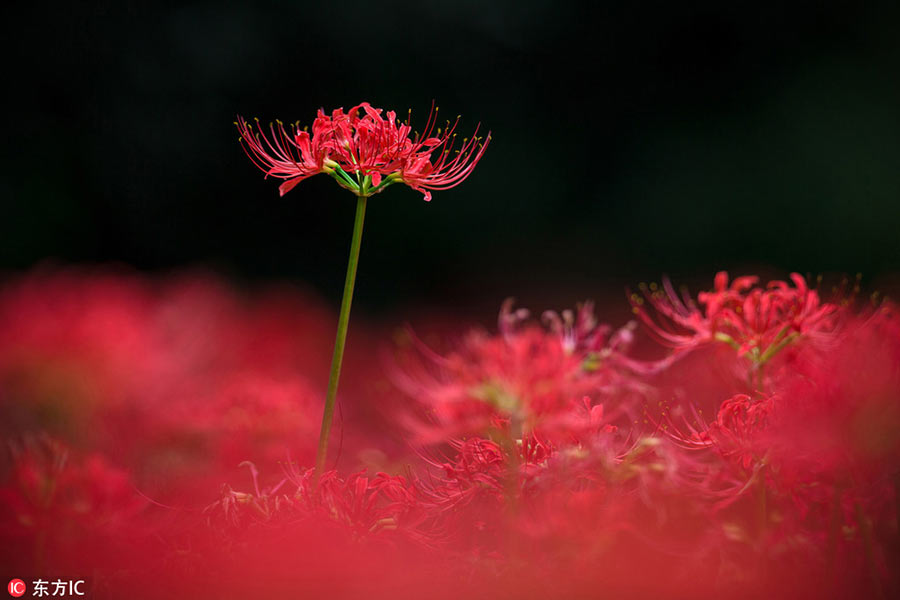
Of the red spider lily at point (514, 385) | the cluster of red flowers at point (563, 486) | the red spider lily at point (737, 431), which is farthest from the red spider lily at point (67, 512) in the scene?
the red spider lily at point (737, 431)

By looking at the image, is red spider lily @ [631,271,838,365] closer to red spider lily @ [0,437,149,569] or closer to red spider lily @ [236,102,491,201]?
red spider lily @ [236,102,491,201]

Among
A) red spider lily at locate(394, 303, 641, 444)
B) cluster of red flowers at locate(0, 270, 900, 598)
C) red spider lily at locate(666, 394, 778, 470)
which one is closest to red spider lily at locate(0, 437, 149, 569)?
cluster of red flowers at locate(0, 270, 900, 598)

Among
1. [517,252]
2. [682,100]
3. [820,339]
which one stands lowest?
[820,339]

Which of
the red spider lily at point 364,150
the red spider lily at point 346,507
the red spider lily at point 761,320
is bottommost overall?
the red spider lily at point 346,507

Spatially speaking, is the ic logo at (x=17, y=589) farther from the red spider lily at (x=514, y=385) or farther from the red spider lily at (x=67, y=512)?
the red spider lily at (x=514, y=385)

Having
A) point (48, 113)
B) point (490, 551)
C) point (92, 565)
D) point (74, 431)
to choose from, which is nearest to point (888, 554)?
point (490, 551)

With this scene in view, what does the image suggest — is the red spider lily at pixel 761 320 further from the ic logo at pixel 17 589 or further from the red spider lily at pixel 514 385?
the ic logo at pixel 17 589

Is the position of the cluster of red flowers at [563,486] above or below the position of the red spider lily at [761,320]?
below

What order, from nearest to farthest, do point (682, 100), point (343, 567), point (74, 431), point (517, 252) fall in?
point (343, 567) → point (74, 431) → point (682, 100) → point (517, 252)

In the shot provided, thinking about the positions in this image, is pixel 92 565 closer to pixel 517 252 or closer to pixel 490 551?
pixel 490 551
